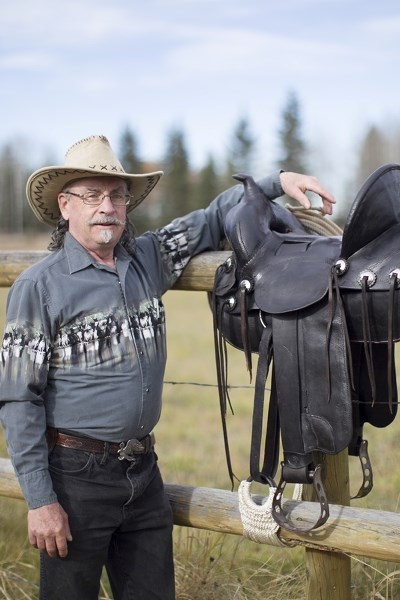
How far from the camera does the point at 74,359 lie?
7.05 feet

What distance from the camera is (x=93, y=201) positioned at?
2.23 metres

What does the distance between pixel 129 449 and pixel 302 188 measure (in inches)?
37.0

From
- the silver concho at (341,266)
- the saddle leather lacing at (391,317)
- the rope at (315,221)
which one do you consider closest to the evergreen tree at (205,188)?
the rope at (315,221)

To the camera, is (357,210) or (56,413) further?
(56,413)

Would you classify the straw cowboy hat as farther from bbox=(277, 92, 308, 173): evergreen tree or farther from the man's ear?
bbox=(277, 92, 308, 173): evergreen tree

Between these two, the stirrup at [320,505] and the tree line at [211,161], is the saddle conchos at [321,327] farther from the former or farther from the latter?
the tree line at [211,161]

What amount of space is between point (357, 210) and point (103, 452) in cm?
97

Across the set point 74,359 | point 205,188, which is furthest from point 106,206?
point 205,188

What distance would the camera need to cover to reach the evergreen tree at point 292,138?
41.8m

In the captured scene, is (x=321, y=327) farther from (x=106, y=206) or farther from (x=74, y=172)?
(x=74, y=172)

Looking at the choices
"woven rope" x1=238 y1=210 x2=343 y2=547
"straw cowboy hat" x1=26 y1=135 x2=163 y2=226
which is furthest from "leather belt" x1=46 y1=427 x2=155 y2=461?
"straw cowboy hat" x1=26 y1=135 x2=163 y2=226

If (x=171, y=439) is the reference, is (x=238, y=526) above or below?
above

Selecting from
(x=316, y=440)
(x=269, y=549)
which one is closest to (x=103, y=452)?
(x=316, y=440)

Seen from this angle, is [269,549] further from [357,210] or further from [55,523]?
[357,210]
